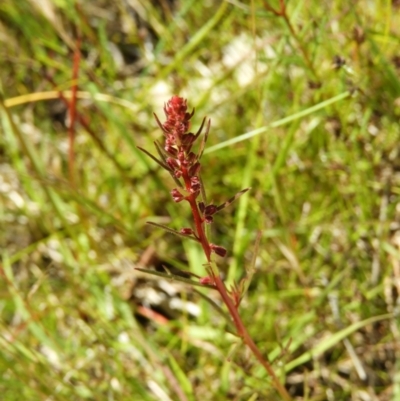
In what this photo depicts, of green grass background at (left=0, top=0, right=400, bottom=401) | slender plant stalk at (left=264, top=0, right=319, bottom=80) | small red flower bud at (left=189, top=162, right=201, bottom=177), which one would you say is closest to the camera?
small red flower bud at (left=189, top=162, right=201, bottom=177)

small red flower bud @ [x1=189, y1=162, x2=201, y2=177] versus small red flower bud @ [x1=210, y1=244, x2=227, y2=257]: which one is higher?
small red flower bud @ [x1=189, y1=162, x2=201, y2=177]

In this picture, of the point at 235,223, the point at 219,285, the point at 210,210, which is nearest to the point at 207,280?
the point at 219,285

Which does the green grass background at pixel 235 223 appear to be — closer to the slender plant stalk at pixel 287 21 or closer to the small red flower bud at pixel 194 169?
the slender plant stalk at pixel 287 21

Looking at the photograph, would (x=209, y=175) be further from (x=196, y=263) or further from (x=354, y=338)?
(x=354, y=338)

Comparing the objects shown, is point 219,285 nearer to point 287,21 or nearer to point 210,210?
point 210,210

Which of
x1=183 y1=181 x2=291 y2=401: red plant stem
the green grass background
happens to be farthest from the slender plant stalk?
x1=183 y1=181 x2=291 y2=401: red plant stem

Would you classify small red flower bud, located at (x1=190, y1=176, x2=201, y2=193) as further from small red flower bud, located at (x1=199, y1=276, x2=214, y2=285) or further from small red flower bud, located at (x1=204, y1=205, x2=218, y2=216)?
small red flower bud, located at (x1=199, y1=276, x2=214, y2=285)

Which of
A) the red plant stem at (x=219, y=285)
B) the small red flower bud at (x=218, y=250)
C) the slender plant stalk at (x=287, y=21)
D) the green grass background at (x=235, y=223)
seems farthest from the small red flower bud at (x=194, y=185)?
the slender plant stalk at (x=287, y=21)

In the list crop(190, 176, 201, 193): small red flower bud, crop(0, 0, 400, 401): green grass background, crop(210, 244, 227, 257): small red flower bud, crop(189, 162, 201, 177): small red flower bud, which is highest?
crop(0, 0, 400, 401): green grass background
